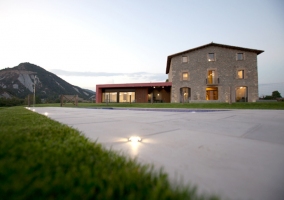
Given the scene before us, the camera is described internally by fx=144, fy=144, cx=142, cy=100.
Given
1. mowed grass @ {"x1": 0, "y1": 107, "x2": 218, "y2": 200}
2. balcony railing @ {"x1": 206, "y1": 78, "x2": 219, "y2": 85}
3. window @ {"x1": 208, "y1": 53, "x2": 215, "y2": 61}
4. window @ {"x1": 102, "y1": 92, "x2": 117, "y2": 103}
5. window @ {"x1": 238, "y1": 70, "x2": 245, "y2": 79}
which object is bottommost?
mowed grass @ {"x1": 0, "y1": 107, "x2": 218, "y2": 200}

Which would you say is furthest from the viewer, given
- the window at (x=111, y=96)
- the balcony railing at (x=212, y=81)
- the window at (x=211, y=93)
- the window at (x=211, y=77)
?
the window at (x=111, y=96)

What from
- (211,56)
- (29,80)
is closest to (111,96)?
(211,56)

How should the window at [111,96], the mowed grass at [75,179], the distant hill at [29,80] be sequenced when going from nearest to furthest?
the mowed grass at [75,179], the window at [111,96], the distant hill at [29,80]

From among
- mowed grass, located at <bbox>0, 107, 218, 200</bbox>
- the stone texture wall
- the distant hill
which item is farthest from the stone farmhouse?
the distant hill

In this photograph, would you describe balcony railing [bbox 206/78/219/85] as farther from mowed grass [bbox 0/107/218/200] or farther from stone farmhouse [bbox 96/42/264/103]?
mowed grass [bbox 0/107/218/200]

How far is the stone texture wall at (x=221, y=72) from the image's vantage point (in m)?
16.9

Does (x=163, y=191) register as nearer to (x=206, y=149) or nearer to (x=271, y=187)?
(x=271, y=187)

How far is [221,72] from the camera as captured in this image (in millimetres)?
17344

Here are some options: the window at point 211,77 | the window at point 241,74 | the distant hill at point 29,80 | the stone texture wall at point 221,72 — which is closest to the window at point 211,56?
the stone texture wall at point 221,72

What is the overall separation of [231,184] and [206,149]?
22.0 inches

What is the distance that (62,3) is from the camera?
11.8 meters

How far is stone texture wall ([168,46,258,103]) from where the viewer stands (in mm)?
16922

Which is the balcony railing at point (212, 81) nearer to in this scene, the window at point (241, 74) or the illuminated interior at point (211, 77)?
the illuminated interior at point (211, 77)

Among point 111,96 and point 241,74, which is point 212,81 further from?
point 111,96
